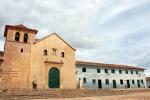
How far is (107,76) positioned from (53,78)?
1662 centimetres

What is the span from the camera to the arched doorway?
1224 inches

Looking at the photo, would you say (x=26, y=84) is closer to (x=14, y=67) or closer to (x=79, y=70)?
(x=14, y=67)

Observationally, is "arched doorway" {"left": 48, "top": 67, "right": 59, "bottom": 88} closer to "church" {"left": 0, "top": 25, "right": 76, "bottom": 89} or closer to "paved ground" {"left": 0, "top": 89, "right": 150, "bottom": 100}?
"church" {"left": 0, "top": 25, "right": 76, "bottom": 89}

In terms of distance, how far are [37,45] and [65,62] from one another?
5697 millimetres

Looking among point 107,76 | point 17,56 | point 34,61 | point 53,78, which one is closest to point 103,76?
point 107,76

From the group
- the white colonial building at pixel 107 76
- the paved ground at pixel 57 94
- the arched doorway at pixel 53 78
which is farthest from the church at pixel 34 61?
the paved ground at pixel 57 94

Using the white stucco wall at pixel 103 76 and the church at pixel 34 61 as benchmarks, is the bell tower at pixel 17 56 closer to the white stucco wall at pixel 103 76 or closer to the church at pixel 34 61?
the church at pixel 34 61

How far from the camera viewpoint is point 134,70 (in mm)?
49500

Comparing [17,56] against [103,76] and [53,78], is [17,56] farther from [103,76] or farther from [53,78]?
[103,76]

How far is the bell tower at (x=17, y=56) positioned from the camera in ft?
92.2

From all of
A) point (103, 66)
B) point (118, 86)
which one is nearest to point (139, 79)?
point (118, 86)

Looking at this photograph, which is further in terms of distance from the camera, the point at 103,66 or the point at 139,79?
the point at 139,79

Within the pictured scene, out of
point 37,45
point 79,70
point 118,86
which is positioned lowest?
point 118,86

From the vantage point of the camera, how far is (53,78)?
31438 mm
